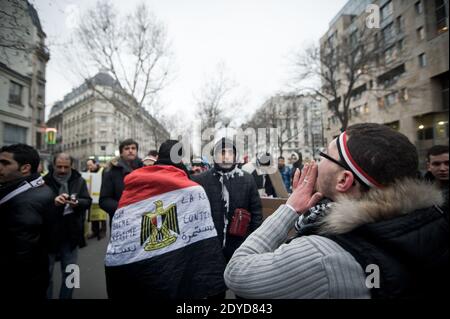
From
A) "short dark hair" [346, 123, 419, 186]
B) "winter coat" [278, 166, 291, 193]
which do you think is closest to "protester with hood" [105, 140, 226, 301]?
"short dark hair" [346, 123, 419, 186]

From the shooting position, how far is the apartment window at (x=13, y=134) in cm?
190

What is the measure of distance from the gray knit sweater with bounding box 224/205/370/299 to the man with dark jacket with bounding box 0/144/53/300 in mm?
1534

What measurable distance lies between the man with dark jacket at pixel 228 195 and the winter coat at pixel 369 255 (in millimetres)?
1569

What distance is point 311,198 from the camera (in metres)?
1.04

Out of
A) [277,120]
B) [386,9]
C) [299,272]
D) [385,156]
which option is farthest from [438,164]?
[277,120]

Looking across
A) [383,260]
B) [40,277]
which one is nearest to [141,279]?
[40,277]

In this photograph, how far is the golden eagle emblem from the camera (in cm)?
168

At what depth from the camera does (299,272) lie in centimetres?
80

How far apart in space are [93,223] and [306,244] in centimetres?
625

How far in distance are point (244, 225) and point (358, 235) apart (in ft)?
5.49

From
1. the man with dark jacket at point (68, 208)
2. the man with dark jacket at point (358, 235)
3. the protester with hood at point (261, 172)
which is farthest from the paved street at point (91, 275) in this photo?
the protester with hood at point (261, 172)

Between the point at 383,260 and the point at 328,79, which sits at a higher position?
the point at 328,79
